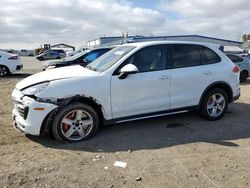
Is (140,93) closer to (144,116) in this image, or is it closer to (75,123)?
(144,116)

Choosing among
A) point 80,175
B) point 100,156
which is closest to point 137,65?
point 100,156

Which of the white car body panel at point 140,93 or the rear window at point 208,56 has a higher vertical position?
the rear window at point 208,56

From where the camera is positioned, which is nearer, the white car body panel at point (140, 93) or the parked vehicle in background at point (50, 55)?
the white car body panel at point (140, 93)

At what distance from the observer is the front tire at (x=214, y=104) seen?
635cm

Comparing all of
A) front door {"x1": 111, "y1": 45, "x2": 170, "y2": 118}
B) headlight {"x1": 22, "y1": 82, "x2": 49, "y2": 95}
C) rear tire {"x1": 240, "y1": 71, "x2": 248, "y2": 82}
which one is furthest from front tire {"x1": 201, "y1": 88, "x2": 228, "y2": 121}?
rear tire {"x1": 240, "y1": 71, "x2": 248, "y2": 82}

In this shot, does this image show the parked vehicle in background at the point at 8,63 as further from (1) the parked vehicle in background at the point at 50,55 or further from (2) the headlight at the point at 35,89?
(1) the parked vehicle in background at the point at 50,55

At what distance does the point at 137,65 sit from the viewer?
5.57 metres

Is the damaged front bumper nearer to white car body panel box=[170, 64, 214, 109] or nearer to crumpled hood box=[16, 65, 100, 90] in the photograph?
crumpled hood box=[16, 65, 100, 90]

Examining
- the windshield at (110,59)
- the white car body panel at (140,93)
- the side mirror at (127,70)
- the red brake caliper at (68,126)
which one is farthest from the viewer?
the windshield at (110,59)

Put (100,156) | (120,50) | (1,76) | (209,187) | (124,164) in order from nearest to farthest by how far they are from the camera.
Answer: (209,187) < (124,164) < (100,156) < (120,50) < (1,76)

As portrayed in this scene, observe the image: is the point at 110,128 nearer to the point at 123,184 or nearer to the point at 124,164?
the point at 124,164

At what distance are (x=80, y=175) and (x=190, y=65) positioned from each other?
11.0 ft

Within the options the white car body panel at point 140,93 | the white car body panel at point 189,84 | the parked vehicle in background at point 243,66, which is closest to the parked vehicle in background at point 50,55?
the parked vehicle in background at point 243,66

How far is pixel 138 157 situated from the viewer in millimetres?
4512
